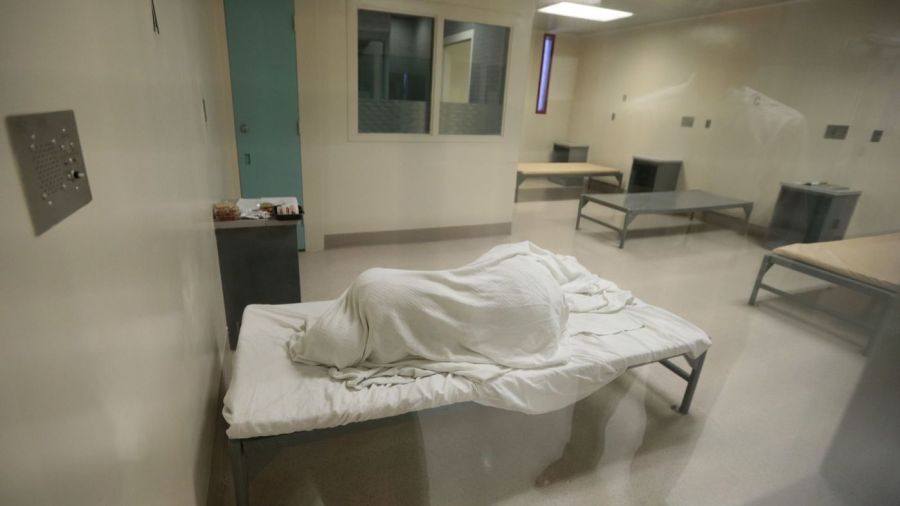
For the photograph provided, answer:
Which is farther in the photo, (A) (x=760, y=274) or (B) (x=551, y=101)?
(B) (x=551, y=101)

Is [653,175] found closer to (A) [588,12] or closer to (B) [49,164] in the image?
(A) [588,12]

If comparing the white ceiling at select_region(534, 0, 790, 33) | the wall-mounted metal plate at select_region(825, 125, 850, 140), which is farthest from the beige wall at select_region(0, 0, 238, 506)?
the white ceiling at select_region(534, 0, 790, 33)

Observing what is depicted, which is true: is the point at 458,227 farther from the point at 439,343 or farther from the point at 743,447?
the point at 743,447

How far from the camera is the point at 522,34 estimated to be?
3393 millimetres

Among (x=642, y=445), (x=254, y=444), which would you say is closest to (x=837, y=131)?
(x=642, y=445)

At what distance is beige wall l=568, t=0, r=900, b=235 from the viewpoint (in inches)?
41.8

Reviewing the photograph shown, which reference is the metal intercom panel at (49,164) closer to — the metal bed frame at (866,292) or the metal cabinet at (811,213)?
the metal bed frame at (866,292)

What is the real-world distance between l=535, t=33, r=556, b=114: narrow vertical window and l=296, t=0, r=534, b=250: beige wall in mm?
526

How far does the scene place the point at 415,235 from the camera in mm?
3574

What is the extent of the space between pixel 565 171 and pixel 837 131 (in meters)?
2.86

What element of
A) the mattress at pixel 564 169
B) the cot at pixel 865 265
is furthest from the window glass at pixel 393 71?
the cot at pixel 865 265

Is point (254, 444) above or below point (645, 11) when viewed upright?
below

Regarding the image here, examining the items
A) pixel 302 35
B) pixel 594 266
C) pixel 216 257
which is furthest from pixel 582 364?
pixel 302 35

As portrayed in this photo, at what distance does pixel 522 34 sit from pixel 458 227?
5.74 feet
